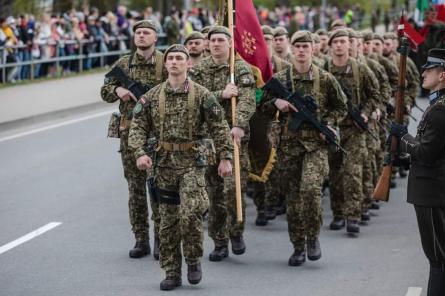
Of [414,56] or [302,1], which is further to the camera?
[302,1]

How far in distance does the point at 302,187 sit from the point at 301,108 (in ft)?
2.39

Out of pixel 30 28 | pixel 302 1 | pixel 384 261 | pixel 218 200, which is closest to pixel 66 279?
pixel 218 200

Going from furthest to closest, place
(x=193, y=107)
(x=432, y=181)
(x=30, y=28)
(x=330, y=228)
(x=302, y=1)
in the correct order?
(x=302, y=1) → (x=30, y=28) → (x=330, y=228) → (x=193, y=107) → (x=432, y=181)

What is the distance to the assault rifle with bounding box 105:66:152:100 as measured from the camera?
391 inches

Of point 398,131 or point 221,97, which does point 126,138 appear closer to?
point 221,97

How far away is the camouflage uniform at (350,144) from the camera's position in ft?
38.1

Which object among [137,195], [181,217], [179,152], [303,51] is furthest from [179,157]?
[303,51]

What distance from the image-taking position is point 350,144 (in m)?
11.8

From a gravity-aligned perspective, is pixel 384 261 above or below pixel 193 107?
below

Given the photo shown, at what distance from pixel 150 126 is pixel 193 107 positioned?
0.43 meters

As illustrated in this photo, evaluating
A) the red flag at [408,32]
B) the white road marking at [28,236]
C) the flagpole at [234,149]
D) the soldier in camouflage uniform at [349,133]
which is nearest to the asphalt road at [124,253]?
the white road marking at [28,236]

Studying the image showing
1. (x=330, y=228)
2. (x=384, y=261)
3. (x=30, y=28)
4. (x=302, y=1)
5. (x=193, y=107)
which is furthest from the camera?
(x=302, y=1)

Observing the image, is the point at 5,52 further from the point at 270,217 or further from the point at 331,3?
the point at 331,3

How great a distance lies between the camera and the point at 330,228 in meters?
11.6
